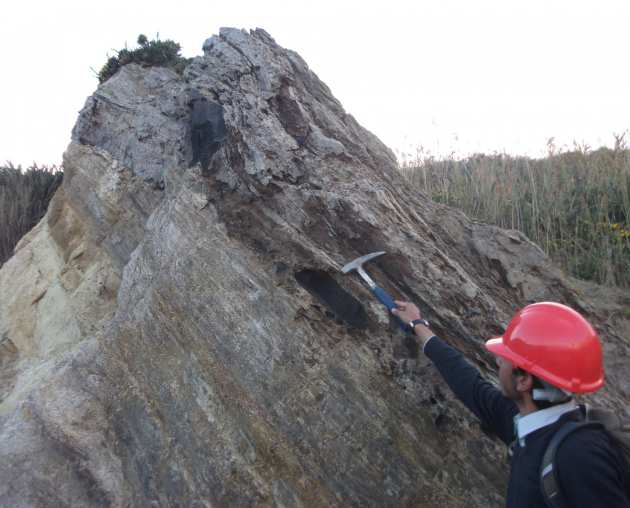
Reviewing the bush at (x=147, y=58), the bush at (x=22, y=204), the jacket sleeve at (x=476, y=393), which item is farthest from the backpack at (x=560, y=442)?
the bush at (x=22, y=204)

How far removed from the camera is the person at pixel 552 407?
6.36 ft

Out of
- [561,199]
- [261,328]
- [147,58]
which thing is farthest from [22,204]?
[561,199]

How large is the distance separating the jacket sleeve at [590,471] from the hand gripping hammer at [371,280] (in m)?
1.54

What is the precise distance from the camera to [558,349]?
233 cm

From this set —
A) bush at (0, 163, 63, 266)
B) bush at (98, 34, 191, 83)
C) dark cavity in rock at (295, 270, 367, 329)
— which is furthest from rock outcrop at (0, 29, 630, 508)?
bush at (0, 163, 63, 266)

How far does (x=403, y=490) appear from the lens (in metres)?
3.17

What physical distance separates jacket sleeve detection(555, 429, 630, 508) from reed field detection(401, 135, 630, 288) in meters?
5.07

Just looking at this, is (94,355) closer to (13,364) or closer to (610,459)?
(13,364)

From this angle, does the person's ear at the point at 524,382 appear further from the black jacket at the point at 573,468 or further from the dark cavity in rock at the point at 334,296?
the dark cavity in rock at the point at 334,296

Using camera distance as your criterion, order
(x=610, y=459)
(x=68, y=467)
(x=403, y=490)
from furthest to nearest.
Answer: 1. (x=68, y=467)
2. (x=403, y=490)
3. (x=610, y=459)

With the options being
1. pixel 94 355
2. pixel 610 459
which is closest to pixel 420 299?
pixel 610 459

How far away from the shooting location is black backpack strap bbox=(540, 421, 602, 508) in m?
1.97

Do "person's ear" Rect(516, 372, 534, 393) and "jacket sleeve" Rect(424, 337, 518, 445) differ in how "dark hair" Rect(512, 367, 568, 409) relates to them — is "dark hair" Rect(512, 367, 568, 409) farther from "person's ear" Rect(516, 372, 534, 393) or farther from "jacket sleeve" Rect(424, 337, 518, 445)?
"jacket sleeve" Rect(424, 337, 518, 445)

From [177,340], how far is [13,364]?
7.98 feet
